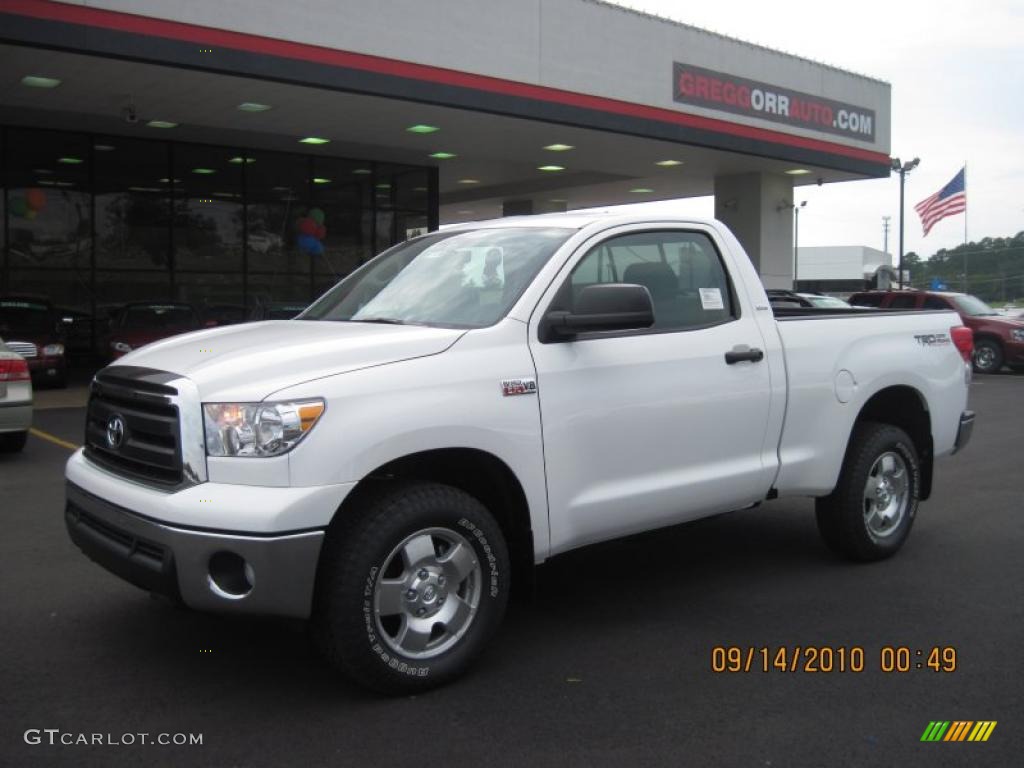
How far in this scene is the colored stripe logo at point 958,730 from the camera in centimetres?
365

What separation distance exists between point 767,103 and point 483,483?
747 inches

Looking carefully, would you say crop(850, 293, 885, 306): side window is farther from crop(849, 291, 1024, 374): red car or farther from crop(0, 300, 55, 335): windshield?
crop(0, 300, 55, 335): windshield

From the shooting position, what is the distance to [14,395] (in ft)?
31.5

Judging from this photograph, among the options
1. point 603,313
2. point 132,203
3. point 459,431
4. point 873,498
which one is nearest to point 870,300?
point 132,203

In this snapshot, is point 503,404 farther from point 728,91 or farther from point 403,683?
point 728,91

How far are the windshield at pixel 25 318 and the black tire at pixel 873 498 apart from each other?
14.7 m

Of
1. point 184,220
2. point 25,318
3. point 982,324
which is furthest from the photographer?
point 184,220

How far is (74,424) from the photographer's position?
12.2 metres

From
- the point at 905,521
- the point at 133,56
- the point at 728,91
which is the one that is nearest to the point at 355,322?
the point at 905,521

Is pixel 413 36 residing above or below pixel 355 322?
above

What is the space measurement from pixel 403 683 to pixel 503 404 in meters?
1.18

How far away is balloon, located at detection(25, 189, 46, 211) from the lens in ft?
64.6

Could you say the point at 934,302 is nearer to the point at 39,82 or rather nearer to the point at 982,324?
the point at 982,324

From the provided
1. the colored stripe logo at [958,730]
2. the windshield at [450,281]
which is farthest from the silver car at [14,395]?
the colored stripe logo at [958,730]
